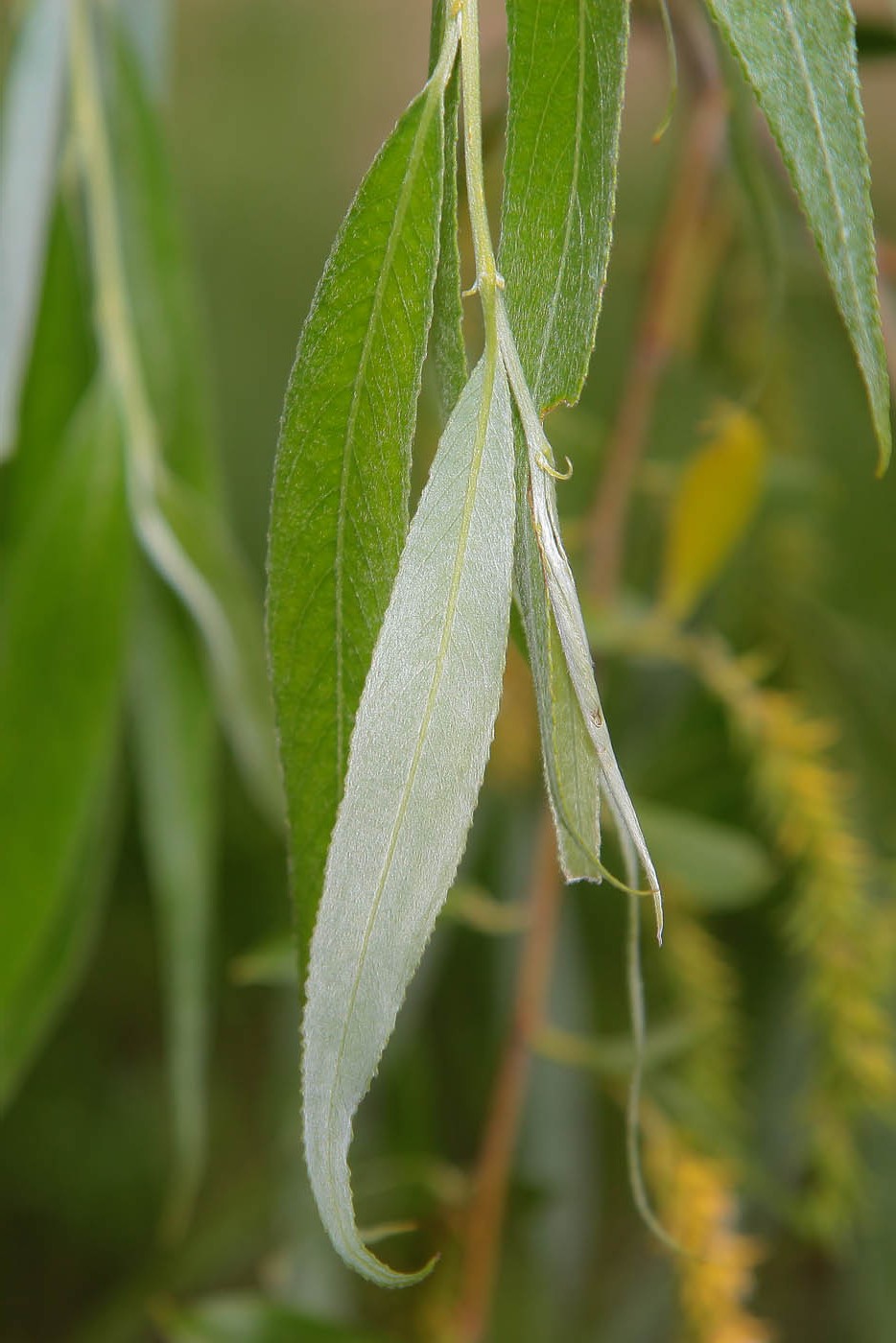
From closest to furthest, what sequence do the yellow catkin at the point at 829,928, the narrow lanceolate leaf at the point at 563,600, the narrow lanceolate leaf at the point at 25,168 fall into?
the narrow lanceolate leaf at the point at 563,600 → the narrow lanceolate leaf at the point at 25,168 → the yellow catkin at the point at 829,928

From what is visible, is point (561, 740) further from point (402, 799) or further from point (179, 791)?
point (179, 791)

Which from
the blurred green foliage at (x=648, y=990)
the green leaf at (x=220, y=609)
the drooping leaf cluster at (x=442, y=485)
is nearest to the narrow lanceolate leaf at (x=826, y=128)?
the drooping leaf cluster at (x=442, y=485)

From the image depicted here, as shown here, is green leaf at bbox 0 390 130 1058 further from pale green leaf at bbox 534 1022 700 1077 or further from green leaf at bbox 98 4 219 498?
pale green leaf at bbox 534 1022 700 1077

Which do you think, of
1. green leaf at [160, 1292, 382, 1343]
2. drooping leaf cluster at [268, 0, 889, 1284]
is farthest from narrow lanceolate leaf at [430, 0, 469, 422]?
green leaf at [160, 1292, 382, 1343]

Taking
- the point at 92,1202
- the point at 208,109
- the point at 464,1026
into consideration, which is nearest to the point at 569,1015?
the point at 464,1026

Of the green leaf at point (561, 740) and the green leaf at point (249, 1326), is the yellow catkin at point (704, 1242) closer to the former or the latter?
the green leaf at point (249, 1326)

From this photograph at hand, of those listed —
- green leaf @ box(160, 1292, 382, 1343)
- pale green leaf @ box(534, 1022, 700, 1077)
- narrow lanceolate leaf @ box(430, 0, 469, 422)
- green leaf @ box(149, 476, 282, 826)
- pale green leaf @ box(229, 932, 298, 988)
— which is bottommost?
green leaf @ box(160, 1292, 382, 1343)

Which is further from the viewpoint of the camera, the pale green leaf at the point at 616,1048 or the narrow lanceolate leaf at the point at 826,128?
the pale green leaf at the point at 616,1048

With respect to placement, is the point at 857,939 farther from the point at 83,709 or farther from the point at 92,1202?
the point at 92,1202
